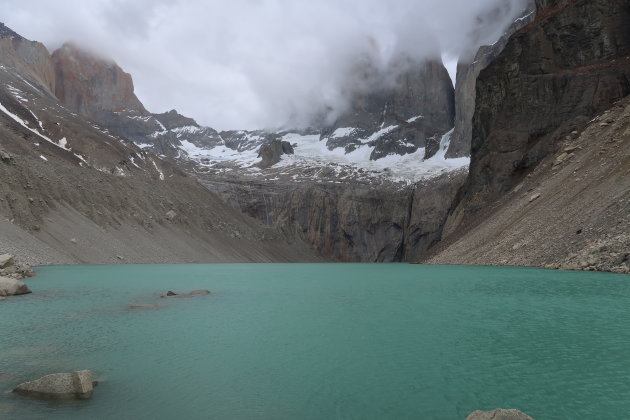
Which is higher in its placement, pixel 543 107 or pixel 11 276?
pixel 543 107

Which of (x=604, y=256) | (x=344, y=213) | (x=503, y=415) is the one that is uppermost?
(x=344, y=213)

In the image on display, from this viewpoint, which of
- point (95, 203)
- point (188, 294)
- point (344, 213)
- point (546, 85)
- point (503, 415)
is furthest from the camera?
point (344, 213)

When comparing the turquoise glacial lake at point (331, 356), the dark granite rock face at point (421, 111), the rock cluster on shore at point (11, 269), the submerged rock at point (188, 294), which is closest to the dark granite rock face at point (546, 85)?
the turquoise glacial lake at point (331, 356)

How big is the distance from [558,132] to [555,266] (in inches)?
1217

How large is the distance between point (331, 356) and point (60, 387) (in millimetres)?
6488

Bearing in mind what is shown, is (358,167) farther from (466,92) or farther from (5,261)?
(5,261)

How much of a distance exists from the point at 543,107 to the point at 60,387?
227 feet

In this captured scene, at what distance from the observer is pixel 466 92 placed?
5881 inches

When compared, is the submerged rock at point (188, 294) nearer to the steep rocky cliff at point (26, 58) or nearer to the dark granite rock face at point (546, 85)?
the dark granite rock face at point (546, 85)

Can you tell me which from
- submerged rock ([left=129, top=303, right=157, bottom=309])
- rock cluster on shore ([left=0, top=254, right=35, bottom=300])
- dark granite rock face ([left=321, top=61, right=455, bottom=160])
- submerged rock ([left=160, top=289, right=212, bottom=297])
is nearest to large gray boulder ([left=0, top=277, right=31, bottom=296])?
rock cluster on shore ([left=0, top=254, right=35, bottom=300])

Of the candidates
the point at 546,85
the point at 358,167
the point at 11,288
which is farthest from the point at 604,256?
the point at 358,167

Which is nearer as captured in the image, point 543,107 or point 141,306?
point 141,306

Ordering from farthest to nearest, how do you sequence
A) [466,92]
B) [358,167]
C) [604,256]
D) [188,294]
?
[358,167] → [466,92] → [604,256] → [188,294]

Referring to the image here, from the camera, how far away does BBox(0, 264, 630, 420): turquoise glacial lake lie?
9.27m
